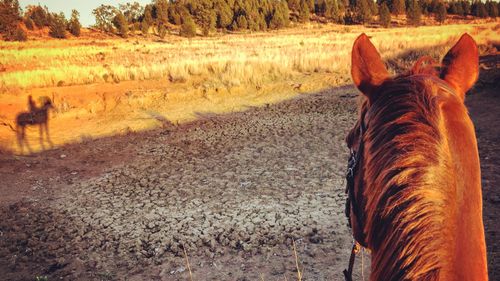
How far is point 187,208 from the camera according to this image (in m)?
4.59

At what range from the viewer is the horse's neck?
75cm

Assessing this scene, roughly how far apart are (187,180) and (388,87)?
4908 millimetres

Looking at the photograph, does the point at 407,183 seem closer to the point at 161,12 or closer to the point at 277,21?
the point at 277,21

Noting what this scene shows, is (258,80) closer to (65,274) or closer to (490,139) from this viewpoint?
(490,139)

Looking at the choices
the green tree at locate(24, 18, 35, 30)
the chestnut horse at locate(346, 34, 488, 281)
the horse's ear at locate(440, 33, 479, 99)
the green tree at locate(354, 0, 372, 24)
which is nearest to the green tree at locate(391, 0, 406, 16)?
the green tree at locate(354, 0, 372, 24)

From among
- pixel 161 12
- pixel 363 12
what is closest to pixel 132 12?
pixel 161 12

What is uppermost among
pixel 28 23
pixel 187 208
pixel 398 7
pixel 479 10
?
pixel 398 7

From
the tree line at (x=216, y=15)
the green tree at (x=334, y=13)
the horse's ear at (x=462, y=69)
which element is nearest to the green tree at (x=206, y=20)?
the tree line at (x=216, y=15)

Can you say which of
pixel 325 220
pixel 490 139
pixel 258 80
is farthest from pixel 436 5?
pixel 325 220

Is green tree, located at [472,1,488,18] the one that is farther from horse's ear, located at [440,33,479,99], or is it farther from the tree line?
horse's ear, located at [440,33,479,99]

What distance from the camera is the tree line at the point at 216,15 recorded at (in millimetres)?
41156

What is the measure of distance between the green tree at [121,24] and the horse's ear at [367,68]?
145 feet

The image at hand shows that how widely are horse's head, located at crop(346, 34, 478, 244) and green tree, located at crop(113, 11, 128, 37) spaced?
44.3 metres

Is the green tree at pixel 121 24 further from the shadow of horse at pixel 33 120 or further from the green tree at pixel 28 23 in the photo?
the shadow of horse at pixel 33 120
